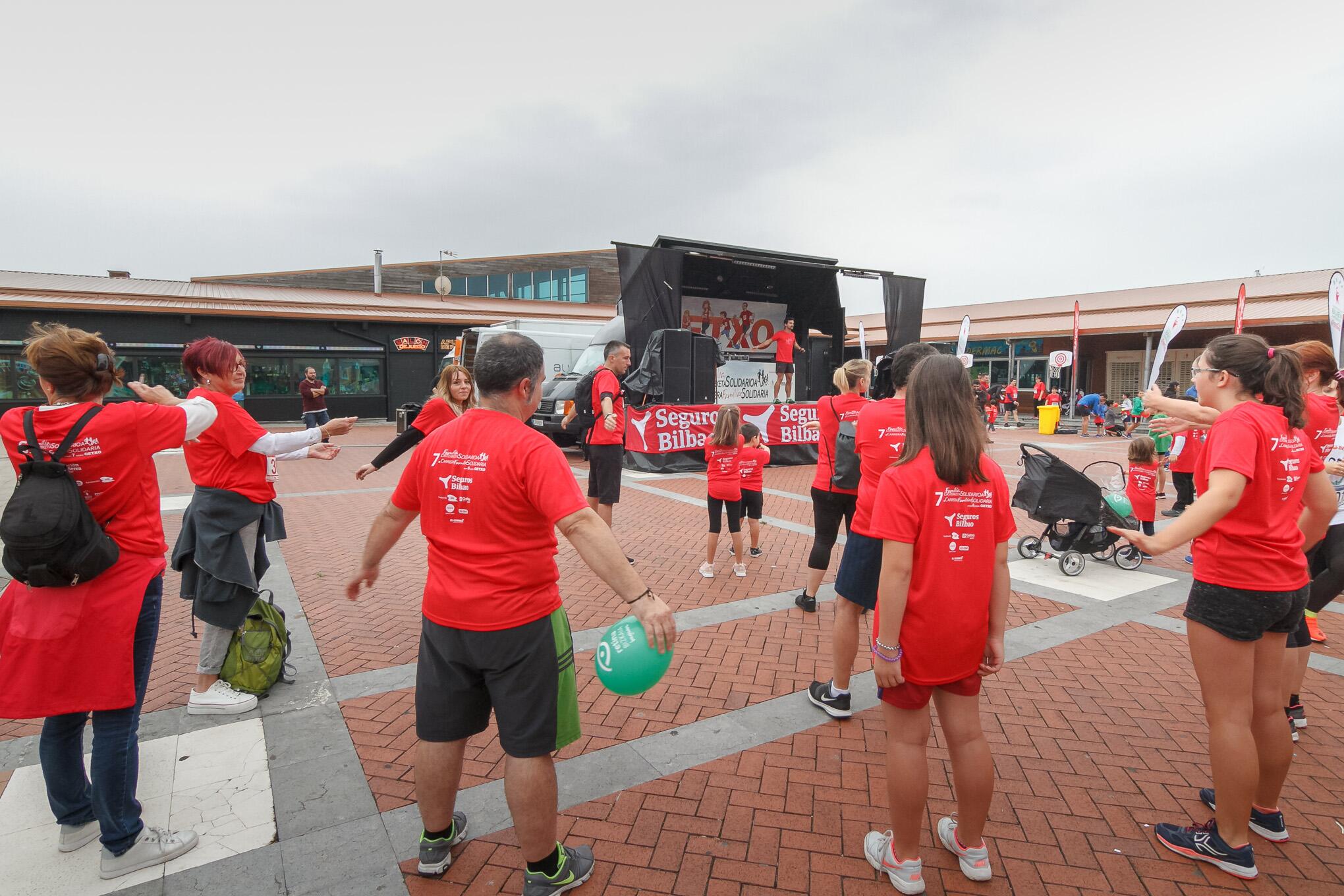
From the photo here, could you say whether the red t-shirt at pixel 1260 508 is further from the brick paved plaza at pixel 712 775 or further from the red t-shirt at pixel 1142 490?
the red t-shirt at pixel 1142 490

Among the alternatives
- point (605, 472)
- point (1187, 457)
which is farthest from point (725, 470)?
point (1187, 457)

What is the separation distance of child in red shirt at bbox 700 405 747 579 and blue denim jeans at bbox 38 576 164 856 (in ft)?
13.6

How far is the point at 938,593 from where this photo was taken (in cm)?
216

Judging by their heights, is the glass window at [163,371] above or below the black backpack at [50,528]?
above

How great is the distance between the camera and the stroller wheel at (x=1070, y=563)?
19.9 feet

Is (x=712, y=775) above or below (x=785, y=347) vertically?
below

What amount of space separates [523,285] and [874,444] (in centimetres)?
Result: 3551

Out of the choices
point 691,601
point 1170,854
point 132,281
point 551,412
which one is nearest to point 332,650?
point 691,601

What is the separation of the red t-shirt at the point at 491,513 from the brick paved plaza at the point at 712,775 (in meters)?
1.07

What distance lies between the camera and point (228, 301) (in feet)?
73.3

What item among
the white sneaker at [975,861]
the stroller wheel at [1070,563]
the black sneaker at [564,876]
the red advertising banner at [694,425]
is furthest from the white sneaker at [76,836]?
the red advertising banner at [694,425]

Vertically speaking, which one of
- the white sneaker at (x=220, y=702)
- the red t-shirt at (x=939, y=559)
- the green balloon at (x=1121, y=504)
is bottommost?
the white sneaker at (x=220, y=702)

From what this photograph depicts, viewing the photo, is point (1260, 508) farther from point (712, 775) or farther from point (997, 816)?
point (712, 775)

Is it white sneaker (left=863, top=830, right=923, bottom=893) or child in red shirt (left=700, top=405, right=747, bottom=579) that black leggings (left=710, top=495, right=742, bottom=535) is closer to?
child in red shirt (left=700, top=405, right=747, bottom=579)
